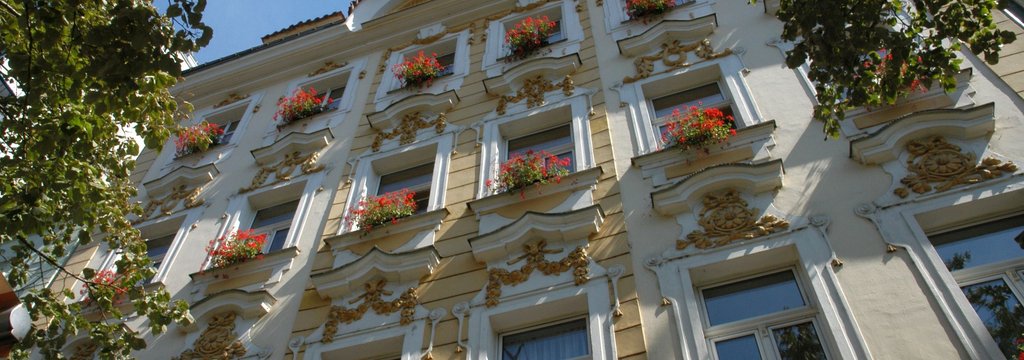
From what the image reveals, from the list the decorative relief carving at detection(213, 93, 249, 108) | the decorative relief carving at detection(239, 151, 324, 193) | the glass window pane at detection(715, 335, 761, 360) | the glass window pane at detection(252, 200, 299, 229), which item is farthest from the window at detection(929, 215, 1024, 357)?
the decorative relief carving at detection(213, 93, 249, 108)

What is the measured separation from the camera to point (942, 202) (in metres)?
7.40

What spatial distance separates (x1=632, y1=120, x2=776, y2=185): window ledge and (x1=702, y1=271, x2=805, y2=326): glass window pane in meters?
1.75

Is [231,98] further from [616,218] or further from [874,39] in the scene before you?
[874,39]

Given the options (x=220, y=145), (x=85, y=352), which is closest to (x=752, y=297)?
(x=85, y=352)

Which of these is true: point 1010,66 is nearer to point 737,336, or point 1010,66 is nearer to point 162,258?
point 737,336

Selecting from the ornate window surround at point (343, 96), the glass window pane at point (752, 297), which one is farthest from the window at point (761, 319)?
the ornate window surround at point (343, 96)

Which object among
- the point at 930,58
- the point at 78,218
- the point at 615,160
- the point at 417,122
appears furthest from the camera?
the point at 417,122

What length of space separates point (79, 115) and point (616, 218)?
19.5 feet

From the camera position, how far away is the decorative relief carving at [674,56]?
1140cm

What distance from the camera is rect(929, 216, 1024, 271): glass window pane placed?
23.0ft

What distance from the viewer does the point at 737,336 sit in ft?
23.6

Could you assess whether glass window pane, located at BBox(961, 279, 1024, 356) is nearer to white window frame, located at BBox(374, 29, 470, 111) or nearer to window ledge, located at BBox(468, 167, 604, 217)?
window ledge, located at BBox(468, 167, 604, 217)

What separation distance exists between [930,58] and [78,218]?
8.39 m

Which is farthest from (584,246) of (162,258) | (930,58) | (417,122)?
(162,258)
